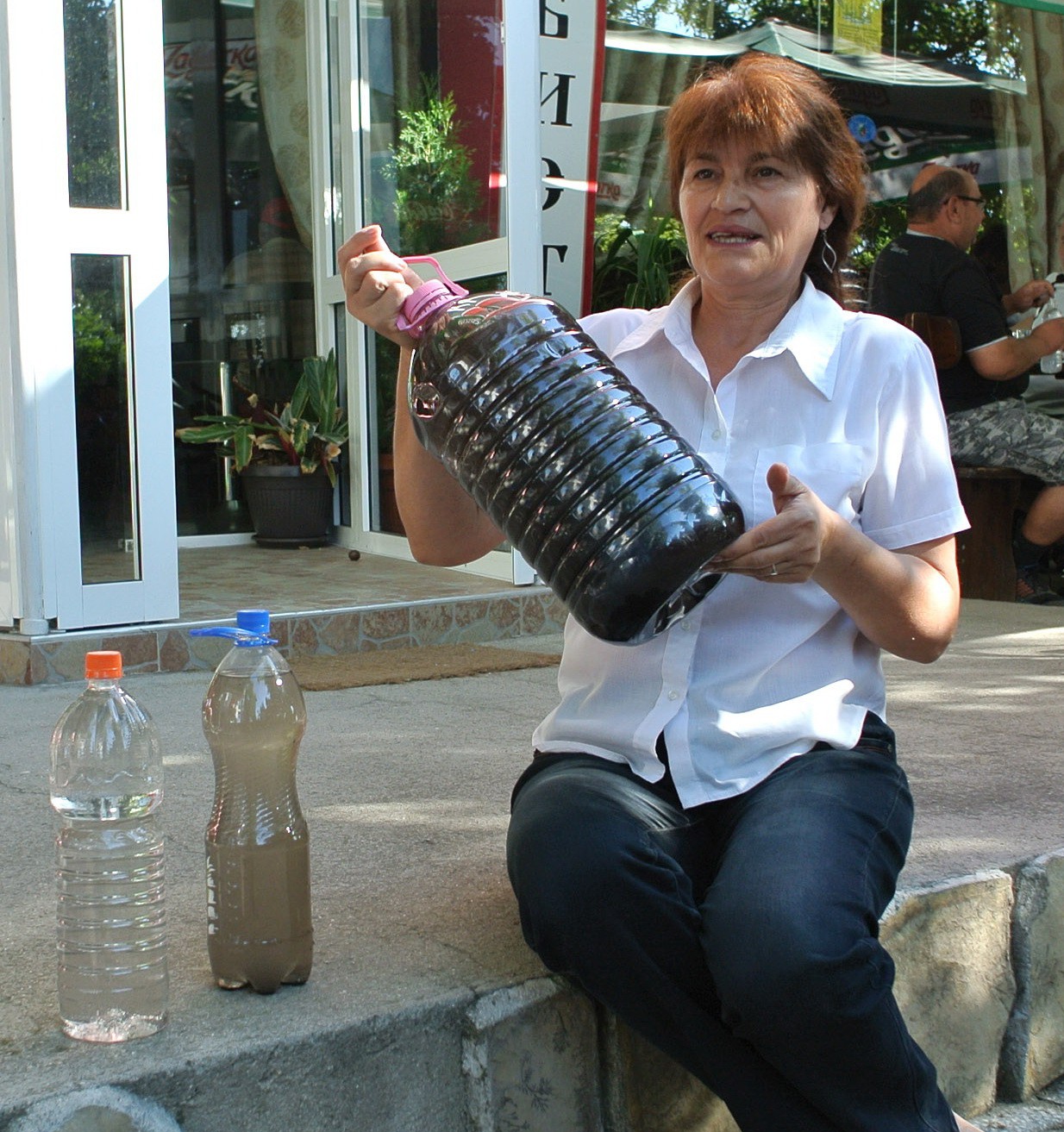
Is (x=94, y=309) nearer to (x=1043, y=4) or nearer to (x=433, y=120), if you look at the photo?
(x=433, y=120)

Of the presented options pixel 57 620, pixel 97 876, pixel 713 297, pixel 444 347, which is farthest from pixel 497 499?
pixel 57 620

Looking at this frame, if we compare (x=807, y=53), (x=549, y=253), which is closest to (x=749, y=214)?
(x=549, y=253)

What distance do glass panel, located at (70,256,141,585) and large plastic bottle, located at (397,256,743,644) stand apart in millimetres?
2548

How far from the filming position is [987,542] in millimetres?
5957

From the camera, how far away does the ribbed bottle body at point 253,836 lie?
1773mm

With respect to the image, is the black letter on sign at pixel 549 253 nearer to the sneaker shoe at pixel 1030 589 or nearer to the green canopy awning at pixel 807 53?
the green canopy awning at pixel 807 53

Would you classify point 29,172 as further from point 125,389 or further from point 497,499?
point 497,499

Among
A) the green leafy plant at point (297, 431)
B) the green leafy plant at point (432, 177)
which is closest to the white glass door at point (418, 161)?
the green leafy plant at point (432, 177)

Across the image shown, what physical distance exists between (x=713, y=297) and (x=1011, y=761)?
1.54 m

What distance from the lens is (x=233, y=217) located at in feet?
24.2

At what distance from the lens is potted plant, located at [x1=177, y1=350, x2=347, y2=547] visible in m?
6.76

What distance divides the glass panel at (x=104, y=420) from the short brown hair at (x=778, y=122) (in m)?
2.59

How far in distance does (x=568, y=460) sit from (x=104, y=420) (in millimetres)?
2891

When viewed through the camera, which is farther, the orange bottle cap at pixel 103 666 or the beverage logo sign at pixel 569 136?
the beverage logo sign at pixel 569 136
